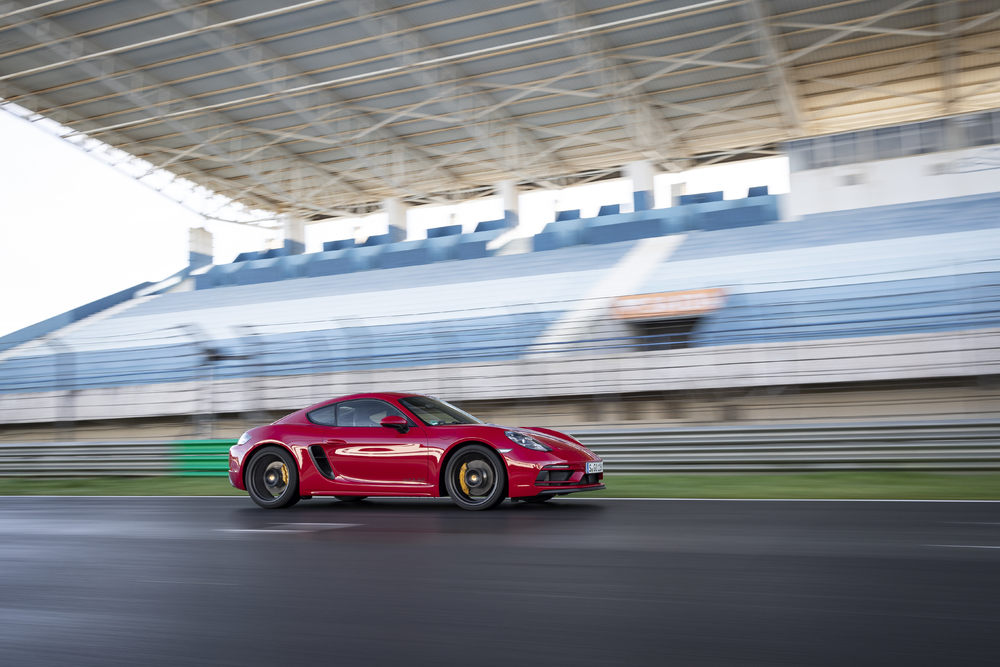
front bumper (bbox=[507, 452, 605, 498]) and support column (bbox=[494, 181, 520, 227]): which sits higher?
support column (bbox=[494, 181, 520, 227])

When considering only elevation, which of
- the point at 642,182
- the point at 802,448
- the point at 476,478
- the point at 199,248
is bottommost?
the point at 802,448

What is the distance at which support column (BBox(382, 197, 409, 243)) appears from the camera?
131 feet

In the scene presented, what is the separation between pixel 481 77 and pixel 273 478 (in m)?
22.2

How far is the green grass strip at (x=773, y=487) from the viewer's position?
7.86 meters

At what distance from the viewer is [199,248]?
3866 cm

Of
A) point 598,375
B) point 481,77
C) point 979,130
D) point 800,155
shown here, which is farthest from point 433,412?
point 481,77

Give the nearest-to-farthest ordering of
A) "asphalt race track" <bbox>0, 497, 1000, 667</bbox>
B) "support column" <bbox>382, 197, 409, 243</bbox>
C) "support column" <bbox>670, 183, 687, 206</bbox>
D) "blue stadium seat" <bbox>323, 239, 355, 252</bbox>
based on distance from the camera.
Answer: "asphalt race track" <bbox>0, 497, 1000, 667</bbox>
"support column" <bbox>670, 183, 687, 206</bbox>
"blue stadium seat" <bbox>323, 239, 355, 252</bbox>
"support column" <bbox>382, 197, 409, 243</bbox>

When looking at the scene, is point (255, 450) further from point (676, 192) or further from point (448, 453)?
point (676, 192)

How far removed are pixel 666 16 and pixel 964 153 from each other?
29.2 ft

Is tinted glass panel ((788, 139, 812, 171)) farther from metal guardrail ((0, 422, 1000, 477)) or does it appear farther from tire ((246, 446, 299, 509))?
tire ((246, 446, 299, 509))

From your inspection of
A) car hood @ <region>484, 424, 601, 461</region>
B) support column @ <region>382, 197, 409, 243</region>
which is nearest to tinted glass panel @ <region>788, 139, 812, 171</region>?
car hood @ <region>484, 424, 601, 461</region>

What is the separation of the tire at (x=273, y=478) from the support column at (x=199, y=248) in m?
32.1

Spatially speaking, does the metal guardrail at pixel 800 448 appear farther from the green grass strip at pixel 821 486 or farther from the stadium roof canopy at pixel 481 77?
the stadium roof canopy at pixel 481 77

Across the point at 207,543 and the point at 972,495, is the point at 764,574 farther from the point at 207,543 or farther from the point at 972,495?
the point at 972,495
